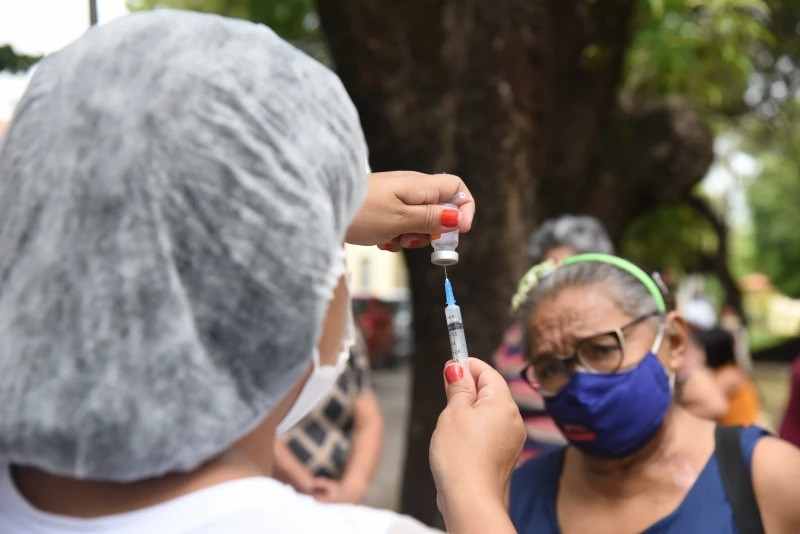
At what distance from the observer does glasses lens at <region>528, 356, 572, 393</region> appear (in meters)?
2.55

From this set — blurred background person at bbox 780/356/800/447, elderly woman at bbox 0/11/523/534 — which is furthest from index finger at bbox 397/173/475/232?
blurred background person at bbox 780/356/800/447

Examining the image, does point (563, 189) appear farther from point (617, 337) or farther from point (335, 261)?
point (335, 261)

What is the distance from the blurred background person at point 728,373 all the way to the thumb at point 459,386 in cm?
365

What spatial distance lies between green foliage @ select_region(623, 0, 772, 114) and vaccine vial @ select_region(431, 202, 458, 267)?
5.35 meters

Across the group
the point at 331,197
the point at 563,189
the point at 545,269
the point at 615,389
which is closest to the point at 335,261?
the point at 331,197

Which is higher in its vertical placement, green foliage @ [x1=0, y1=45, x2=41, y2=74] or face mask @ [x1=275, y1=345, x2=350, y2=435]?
green foliage @ [x1=0, y1=45, x2=41, y2=74]

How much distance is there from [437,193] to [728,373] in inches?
152

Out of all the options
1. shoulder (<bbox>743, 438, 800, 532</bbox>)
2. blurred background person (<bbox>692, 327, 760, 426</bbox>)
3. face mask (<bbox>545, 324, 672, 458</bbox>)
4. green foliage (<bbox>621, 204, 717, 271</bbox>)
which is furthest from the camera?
green foliage (<bbox>621, 204, 717, 271</bbox>)

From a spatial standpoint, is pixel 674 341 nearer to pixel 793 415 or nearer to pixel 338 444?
pixel 793 415

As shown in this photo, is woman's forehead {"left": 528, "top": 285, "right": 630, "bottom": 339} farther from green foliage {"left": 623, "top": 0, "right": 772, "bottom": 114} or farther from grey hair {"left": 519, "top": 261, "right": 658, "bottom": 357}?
green foliage {"left": 623, "top": 0, "right": 772, "bottom": 114}

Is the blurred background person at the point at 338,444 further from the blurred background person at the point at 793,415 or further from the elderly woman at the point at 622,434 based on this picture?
the blurred background person at the point at 793,415

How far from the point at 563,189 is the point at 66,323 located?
16.7 ft

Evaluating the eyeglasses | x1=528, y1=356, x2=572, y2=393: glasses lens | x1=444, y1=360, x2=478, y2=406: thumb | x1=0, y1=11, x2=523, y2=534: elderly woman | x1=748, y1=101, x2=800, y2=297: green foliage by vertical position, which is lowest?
x1=748, y1=101, x2=800, y2=297: green foliage

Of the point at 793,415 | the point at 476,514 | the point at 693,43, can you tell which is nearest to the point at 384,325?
the point at 693,43
